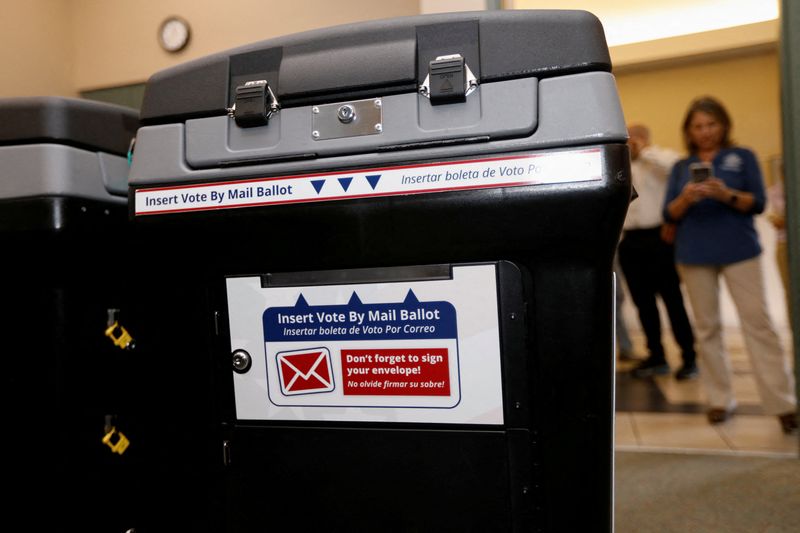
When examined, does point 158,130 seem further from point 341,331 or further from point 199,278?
point 341,331

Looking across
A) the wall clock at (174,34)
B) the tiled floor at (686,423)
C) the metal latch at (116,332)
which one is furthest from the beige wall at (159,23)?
the metal latch at (116,332)

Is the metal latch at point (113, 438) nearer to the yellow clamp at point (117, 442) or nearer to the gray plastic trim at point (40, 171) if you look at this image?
the yellow clamp at point (117, 442)

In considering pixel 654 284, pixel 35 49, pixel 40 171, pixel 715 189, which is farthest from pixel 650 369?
pixel 35 49

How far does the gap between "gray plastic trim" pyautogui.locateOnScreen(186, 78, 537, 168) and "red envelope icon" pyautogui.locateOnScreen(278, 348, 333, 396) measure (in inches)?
11.6

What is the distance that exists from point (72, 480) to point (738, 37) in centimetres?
572

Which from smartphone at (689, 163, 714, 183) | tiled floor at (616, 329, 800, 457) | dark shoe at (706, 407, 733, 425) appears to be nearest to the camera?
tiled floor at (616, 329, 800, 457)

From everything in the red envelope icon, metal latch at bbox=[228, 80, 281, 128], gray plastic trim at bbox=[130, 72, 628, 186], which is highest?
metal latch at bbox=[228, 80, 281, 128]

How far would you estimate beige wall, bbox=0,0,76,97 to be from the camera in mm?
3662

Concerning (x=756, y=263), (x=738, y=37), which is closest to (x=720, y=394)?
(x=756, y=263)

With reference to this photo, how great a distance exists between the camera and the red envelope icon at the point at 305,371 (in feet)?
3.06

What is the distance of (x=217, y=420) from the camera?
3.22 feet

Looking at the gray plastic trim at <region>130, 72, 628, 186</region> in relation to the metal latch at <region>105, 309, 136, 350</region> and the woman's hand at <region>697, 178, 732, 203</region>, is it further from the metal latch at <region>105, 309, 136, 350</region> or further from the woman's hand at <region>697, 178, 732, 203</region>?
the woman's hand at <region>697, 178, 732, 203</region>

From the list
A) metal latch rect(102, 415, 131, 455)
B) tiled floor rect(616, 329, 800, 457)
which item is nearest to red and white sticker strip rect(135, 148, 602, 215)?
metal latch rect(102, 415, 131, 455)

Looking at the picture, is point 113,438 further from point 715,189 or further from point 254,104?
point 715,189
